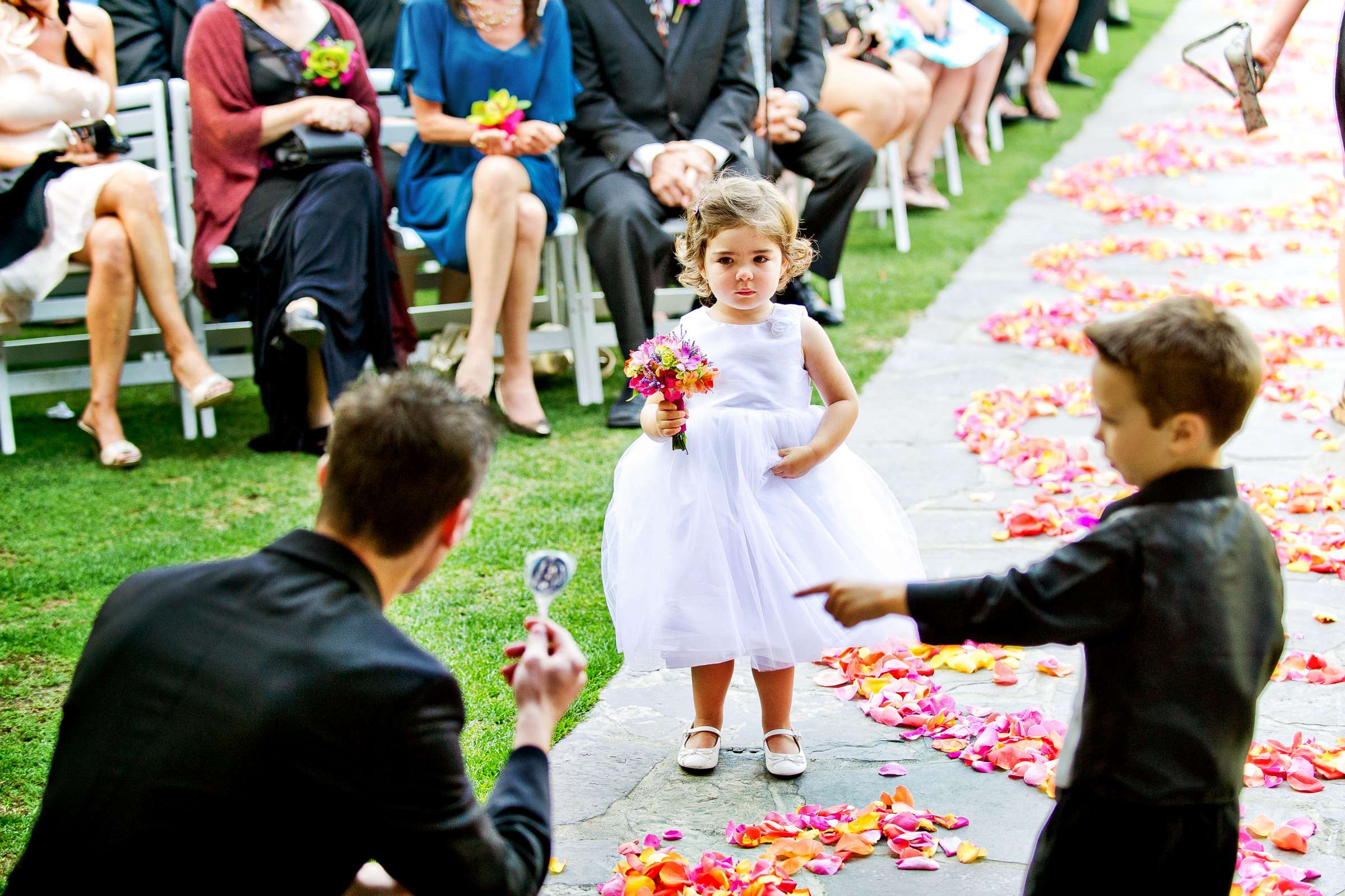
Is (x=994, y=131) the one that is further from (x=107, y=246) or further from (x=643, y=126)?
(x=107, y=246)

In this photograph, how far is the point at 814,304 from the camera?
21.6ft

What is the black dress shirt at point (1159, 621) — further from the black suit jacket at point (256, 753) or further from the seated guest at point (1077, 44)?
the seated guest at point (1077, 44)

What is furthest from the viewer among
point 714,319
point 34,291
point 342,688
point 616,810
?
point 34,291

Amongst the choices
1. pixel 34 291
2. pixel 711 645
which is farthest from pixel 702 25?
pixel 711 645

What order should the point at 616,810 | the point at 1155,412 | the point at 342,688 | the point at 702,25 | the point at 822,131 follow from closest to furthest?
1. the point at 342,688
2. the point at 1155,412
3. the point at 616,810
4. the point at 702,25
5. the point at 822,131

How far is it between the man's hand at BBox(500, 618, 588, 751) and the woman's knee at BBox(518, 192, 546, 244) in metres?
3.71

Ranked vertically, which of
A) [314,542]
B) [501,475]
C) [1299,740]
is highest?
[314,542]

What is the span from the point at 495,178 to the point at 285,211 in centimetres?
78

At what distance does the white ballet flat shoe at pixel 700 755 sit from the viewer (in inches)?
117

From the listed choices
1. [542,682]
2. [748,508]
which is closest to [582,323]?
[748,508]

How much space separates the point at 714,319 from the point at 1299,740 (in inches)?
58.1

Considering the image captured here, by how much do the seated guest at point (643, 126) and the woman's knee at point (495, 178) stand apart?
0.37 m

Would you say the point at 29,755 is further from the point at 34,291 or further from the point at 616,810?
the point at 34,291

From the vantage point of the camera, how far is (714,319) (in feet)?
10.2
